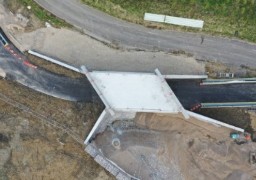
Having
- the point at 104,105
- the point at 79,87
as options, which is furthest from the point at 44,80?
the point at 104,105

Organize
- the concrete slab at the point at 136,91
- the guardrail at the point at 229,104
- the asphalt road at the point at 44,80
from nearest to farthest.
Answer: the concrete slab at the point at 136,91 → the guardrail at the point at 229,104 → the asphalt road at the point at 44,80

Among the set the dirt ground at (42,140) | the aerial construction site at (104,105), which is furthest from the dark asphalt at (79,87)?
the dirt ground at (42,140)

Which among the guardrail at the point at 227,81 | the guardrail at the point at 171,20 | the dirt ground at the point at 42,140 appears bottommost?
the dirt ground at the point at 42,140

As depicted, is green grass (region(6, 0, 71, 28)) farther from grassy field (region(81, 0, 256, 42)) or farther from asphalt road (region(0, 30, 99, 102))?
asphalt road (region(0, 30, 99, 102))

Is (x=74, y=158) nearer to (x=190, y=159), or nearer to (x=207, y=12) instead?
(x=190, y=159)

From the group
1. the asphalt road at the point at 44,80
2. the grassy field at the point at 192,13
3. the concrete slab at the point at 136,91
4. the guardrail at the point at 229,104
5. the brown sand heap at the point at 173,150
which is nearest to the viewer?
the concrete slab at the point at 136,91

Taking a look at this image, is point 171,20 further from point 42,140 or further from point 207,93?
point 42,140

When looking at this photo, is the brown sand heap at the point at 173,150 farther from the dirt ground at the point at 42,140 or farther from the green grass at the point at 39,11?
the green grass at the point at 39,11
